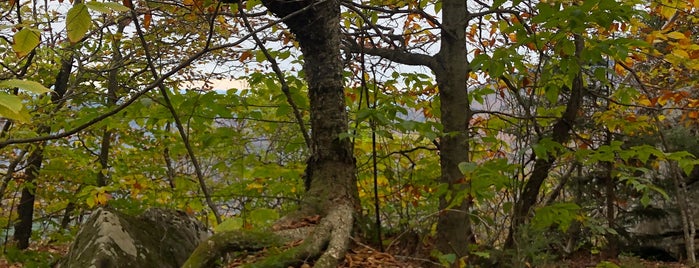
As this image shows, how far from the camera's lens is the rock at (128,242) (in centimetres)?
348

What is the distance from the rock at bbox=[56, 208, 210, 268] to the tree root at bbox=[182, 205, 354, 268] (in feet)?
4.38

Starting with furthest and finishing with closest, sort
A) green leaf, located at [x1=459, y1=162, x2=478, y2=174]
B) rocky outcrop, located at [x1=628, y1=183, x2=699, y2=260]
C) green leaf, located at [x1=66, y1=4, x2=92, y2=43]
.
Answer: rocky outcrop, located at [x1=628, y1=183, x2=699, y2=260] → green leaf, located at [x1=459, y1=162, x2=478, y2=174] → green leaf, located at [x1=66, y1=4, x2=92, y2=43]

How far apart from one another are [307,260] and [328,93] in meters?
1.00

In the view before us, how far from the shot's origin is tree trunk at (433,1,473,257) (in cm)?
376

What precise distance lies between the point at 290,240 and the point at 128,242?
1849 mm

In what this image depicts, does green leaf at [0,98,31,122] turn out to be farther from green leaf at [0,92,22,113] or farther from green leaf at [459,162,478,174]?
green leaf at [459,162,478,174]

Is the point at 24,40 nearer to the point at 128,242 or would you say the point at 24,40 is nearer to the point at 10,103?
the point at 10,103

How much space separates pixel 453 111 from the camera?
382 centimetres

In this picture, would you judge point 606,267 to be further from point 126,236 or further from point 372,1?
point 126,236

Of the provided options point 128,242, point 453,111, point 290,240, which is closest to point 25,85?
point 290,240

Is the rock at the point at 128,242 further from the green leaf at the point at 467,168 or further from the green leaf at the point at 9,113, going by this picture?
the green leaf at the point at 9,113

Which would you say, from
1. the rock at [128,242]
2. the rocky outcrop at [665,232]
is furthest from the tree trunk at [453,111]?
the rocky outcrop at [665,232]

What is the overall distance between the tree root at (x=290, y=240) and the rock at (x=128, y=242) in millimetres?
1336

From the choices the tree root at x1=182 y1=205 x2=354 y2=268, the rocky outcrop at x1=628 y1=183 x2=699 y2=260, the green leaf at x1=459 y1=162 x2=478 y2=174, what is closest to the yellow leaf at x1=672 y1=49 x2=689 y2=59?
the green leaf at x1=459 y1=162 x2=478 y2=174
